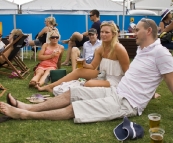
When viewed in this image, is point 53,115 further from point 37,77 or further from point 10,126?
point 37,77

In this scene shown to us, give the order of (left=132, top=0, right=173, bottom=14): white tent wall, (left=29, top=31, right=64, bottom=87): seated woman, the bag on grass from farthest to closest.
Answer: (left=132, top=0, right=173, bottom=14): white tent wall
(left=29, top=31, right=64, bottom=87): seated woman
the bag on grass

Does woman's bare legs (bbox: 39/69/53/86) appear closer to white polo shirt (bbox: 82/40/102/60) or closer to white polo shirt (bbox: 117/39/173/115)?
white polo shirt (bbox: 82/40/102/60)

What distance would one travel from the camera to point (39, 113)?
3.33 m

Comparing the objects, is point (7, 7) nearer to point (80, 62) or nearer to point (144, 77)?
point (80, 62)

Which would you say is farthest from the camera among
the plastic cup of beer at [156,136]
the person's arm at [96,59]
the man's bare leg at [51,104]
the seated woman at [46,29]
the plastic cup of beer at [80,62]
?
the seated woman at [46,29]

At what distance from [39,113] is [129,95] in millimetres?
1089

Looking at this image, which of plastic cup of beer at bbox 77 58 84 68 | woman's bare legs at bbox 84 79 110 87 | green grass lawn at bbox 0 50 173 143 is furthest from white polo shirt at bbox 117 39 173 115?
Result: plastic cup of beer at bbox 77 58 84 68

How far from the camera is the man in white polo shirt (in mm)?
3195

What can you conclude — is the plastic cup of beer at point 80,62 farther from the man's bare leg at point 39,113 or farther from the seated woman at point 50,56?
the seated woman at point 50,56

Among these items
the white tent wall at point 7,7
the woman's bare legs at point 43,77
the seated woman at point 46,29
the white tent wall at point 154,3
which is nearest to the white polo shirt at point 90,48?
the woman's bare legs at point 43,77

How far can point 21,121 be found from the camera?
10.9ft

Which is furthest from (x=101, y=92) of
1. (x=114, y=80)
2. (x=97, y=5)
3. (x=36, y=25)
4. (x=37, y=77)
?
(x=97, y=5)

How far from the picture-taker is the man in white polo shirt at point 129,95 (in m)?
3.20

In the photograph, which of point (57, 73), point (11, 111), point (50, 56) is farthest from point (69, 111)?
point (50, 56)
